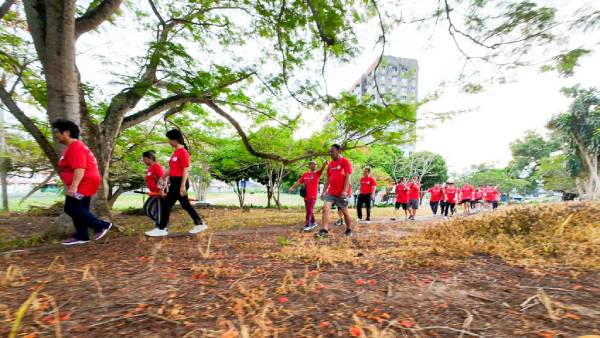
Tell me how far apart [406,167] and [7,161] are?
1406 inches

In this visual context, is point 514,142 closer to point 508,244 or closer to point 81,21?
point 508,244

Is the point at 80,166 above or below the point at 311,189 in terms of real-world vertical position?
above

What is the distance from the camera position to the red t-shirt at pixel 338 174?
5.80 m

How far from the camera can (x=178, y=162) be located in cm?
506

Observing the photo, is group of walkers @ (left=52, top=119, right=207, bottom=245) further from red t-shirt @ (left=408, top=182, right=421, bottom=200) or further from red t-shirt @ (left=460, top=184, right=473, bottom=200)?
red t-shirt @ (left=460, top=184, right=473, bottom=200)

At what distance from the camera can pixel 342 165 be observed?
583 cm

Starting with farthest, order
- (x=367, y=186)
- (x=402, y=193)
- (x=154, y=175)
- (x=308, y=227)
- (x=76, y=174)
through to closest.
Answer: (x=402, y=193) → (x=367, y=186) → (x=308, y=227) → (x=154, y=175) → (x=76, y=174)

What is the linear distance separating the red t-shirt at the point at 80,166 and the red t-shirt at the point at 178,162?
111 cm

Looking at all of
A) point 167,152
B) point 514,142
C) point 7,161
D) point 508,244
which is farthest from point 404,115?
point 514,142

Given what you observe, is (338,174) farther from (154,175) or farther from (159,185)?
(154,175)

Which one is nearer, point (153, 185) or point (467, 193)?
point (153, 185)

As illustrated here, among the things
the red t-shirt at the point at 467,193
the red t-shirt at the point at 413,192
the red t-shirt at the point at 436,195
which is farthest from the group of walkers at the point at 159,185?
the red t-shirt at the point at 467,193

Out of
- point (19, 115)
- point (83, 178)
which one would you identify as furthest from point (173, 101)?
point (83, 178)

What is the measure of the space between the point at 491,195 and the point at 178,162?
19.0 meters
